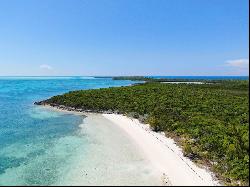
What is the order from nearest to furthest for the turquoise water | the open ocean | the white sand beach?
the white sand beach < the open ocean < the turquoise water

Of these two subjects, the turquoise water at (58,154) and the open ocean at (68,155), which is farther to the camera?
the turquoise water at (58,154)

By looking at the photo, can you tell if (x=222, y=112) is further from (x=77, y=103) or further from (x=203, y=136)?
(x=77, y=103)

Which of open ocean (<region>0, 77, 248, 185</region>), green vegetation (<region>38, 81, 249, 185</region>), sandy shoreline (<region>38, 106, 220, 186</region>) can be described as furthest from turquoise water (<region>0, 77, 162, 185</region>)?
green vegetation (<region>38, 81, 249, 185</region>)

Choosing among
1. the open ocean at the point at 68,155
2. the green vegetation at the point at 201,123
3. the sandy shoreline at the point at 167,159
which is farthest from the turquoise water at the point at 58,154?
the green vegetation at the point at 201,123

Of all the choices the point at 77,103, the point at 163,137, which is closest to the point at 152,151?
the point at 163,137

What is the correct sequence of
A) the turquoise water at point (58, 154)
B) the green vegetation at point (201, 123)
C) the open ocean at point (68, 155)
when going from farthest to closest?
the green vegetation at point (201, 123) → the turquoise water at point (58, 154) → the open ocean at point (68, 155)

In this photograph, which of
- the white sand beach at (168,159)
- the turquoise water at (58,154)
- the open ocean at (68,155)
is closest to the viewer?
the white sand beach at (168,159)

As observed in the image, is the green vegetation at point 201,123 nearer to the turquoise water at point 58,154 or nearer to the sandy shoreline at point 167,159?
the sandy shoreline at point 167,159

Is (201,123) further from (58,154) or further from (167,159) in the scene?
(58,154)

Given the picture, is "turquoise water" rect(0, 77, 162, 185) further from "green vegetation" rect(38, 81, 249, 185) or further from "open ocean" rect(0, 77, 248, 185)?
"green vegetation" rect(38, 81, 249, 185)
